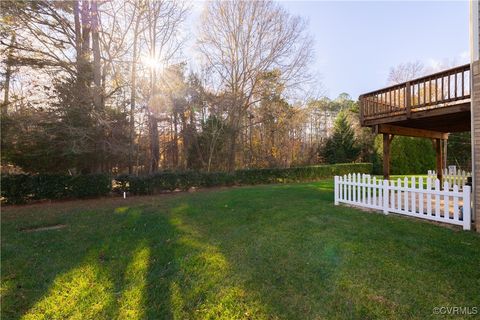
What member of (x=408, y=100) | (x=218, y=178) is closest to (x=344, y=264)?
(x=408, y=100)

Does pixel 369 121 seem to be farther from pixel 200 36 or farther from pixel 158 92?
pixel 200 36

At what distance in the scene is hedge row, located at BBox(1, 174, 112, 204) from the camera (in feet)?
25.3

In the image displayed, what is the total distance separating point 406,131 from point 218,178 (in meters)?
7.73

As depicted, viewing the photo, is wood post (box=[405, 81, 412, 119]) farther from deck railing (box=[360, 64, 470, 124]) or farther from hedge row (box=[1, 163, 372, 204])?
hedge row (box=[1, 163, 372, 204])

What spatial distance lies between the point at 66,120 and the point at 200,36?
9.29 meters

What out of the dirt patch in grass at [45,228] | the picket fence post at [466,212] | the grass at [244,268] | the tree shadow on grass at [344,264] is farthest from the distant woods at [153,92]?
the picket fence post at [466,212]

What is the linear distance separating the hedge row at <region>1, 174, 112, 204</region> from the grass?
345cm

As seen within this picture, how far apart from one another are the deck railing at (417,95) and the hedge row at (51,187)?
31.3 feet

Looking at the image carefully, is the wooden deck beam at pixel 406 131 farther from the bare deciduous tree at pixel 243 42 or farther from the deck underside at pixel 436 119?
the bare deciduous tree at pixel 243 42

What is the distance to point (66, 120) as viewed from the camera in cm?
796

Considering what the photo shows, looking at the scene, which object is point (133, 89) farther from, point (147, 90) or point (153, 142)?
point (153, 142)

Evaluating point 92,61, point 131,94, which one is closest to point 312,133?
point 131,94

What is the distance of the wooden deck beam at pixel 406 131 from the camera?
7.22 metres

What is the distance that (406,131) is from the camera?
304 inches
